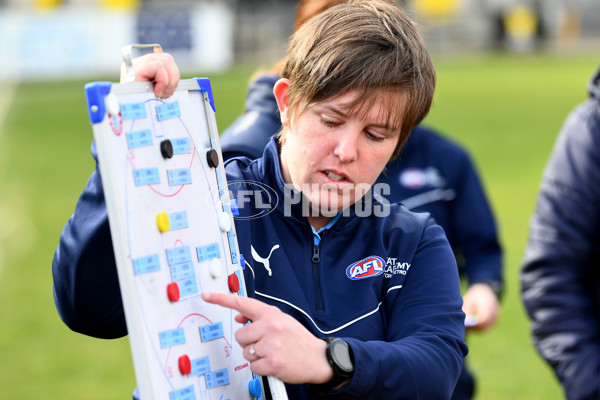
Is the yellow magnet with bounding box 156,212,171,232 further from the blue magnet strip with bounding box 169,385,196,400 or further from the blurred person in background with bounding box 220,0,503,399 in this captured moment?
the blurred person in background with bounding box 220,0,503,399

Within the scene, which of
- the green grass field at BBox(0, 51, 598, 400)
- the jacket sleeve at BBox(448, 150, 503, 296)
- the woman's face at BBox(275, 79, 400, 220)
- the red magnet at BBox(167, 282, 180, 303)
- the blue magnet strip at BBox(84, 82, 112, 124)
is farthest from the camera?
the green grass field at BBox(0, 51, 598, 400)

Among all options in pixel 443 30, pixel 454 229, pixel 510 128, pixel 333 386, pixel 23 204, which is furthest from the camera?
pixel 443 30

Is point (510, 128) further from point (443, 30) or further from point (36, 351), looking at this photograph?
point (443, 30)

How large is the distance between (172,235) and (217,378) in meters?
0.33

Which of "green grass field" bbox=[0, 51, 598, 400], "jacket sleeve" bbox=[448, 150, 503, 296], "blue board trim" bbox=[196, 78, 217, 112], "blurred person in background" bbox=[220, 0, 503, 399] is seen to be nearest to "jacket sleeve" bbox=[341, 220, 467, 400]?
"blue board trim" bbox=[196, 78, 217, 112]

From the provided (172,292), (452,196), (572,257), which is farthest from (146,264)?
(452,196)

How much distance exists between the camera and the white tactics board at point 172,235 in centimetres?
176

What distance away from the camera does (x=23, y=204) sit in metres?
11.2

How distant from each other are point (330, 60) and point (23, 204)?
389 inches

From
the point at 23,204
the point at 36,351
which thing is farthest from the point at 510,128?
the point at 36,351

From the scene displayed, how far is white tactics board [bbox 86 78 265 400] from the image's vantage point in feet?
5.77

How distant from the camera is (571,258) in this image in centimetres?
324

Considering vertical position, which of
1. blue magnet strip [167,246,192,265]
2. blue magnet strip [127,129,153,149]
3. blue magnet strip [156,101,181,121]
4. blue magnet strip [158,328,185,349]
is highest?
blue magnet strip [156,101,181,121]

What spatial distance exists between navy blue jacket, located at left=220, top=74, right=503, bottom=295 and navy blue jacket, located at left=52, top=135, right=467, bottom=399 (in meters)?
1.55
